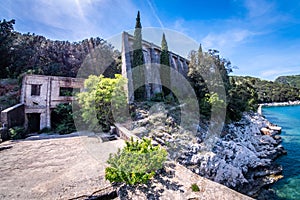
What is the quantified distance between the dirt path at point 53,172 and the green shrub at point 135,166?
0.30 m

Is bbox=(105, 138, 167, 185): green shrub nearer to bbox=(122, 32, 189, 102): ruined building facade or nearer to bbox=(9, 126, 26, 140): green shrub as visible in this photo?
bbox=(9, 126, 26, 140): green shrub

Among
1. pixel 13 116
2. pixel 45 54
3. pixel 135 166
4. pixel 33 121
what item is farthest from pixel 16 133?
pixel 45 54

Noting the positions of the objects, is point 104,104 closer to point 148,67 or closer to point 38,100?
point 38,100

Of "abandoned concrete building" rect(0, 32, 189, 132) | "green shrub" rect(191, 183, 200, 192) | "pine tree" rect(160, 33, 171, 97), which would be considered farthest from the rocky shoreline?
"pine tree" rect(160, 33, 171, 97)

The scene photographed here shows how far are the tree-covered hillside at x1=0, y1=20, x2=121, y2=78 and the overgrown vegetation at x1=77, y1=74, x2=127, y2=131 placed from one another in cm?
842

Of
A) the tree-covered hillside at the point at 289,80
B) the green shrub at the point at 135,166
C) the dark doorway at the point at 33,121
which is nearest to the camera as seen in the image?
the green shrub at the point at 135,166

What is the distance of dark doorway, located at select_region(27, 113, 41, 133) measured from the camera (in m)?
11.0

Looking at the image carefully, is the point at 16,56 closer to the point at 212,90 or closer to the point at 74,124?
the point at 74,124

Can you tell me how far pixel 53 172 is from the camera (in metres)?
4.20

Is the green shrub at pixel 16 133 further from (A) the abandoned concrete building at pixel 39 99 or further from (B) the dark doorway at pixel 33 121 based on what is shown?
(B) the dark doorway at pixel 33 121

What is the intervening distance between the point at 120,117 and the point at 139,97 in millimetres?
6273

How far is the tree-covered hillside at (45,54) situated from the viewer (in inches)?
625

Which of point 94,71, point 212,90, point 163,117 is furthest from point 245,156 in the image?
point 94,71

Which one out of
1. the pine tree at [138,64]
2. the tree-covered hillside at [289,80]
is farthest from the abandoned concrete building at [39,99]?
the tree-covered hillside at [289,80]
